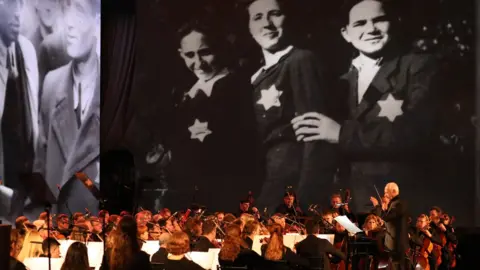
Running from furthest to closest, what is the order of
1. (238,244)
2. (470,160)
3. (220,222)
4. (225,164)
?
(225,164) → (470,160) → (220,222) → (238,244)

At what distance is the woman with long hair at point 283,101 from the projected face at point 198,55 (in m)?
0.93

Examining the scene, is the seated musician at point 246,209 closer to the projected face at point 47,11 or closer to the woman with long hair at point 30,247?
the projected face at point 47,11

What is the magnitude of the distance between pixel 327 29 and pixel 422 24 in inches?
Answer: 71.6

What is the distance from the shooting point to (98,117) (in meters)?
16.9

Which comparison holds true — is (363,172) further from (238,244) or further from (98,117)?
(238,244)

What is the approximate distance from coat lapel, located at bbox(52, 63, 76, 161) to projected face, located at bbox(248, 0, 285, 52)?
3.87 meters

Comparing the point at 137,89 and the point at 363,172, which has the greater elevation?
the point at 137,89

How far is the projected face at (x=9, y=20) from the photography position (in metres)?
15.6

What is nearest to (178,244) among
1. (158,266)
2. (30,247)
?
(158,266)

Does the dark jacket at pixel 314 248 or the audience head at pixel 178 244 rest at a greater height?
the audience head at pixel 178 244

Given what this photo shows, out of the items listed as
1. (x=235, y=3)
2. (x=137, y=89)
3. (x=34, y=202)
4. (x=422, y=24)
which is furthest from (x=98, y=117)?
(x=422, y=24)

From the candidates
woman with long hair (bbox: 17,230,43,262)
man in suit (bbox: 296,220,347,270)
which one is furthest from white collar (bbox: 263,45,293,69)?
woman with long hair (bbox: 17,230,43,262)

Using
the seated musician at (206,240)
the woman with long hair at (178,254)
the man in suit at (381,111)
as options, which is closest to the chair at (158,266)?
the woman with long hair at (178,254)

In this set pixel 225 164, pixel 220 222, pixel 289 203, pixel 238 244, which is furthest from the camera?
pixel 225 164
